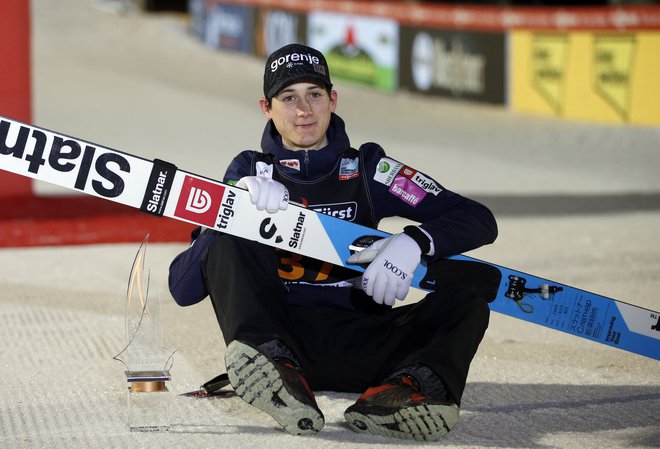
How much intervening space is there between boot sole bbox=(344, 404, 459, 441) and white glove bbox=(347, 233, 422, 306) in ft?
1.11

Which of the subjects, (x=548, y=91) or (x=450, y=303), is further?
(x=548, y=91)

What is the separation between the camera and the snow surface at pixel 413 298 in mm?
3285

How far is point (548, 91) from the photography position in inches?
472

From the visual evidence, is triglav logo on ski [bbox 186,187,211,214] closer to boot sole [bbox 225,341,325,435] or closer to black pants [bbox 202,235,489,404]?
black pants [bbox 202,235,489,404]

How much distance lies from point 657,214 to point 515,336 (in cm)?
307

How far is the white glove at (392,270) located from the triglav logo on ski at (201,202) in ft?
1.48

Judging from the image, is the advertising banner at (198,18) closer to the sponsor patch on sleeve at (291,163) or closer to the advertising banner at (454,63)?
the advertising banner at (454,63)

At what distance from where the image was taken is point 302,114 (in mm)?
3494

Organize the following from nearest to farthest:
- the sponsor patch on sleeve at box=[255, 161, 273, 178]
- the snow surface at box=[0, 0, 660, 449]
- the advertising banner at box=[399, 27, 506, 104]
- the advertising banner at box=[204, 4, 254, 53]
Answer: the snow surface at box=[0, 0, 660, 449], the sponsor patch on sleeve at box=[255, 161, 273, 178], the advertising banner at box=[399, 27, 506, 104], the advertising banner at box=[204, 4, 254, 53]

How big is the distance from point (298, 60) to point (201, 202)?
1.70 ft

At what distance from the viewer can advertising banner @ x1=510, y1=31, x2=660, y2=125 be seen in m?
10.8

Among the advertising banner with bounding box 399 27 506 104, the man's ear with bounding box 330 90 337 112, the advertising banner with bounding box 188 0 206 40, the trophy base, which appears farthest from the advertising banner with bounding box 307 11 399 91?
the trophy base

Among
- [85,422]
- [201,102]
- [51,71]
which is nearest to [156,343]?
[85,422]

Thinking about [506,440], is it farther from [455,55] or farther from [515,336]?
[455,55]
